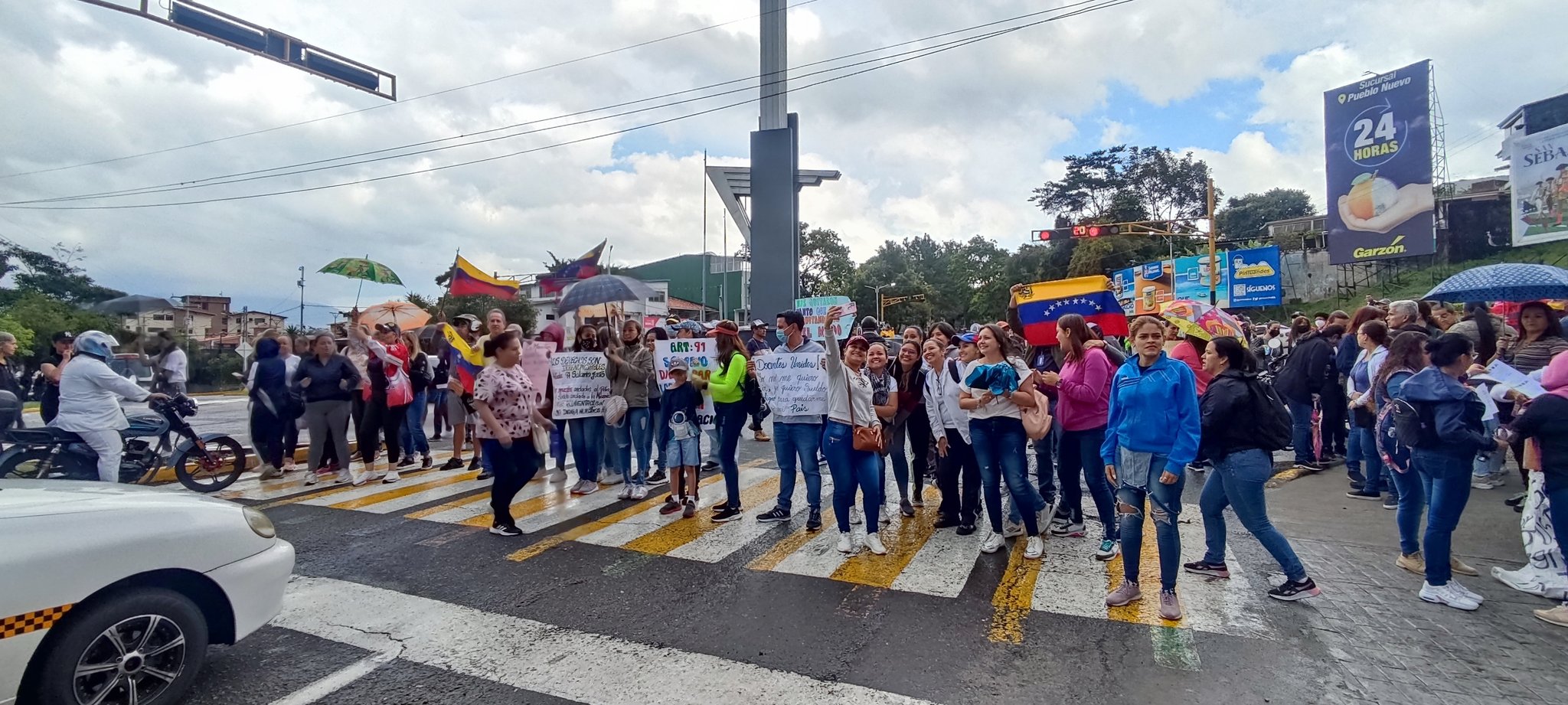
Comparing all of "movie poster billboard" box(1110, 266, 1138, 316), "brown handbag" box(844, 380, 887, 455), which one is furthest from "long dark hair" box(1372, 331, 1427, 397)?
"movie poster billboard" box(1110, 266, 1138, 316)

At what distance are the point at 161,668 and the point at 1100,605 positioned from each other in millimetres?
4973

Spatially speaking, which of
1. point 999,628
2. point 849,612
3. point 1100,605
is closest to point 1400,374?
point 1100,605

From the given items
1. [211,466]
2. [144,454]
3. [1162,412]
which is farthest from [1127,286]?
[144,454]

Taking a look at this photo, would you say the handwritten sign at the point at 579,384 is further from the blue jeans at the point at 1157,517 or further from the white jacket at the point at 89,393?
the blue jeans at the point at 1157,517

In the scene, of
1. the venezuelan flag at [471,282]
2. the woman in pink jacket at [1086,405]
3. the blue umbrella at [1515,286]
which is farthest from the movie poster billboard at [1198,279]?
the woman in pink jacket at [1086,405]

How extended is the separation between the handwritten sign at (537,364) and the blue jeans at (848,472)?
3683 mm

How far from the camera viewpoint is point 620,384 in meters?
7.46

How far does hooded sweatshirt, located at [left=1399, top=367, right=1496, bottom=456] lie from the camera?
4.45 meters

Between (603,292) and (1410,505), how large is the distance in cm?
850

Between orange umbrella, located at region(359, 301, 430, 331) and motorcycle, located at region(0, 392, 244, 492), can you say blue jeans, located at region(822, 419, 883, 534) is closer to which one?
motorcycle, located at region(0, 392, 244, 492)

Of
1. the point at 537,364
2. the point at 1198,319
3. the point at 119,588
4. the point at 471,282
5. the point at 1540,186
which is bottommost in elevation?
the point at 119,588

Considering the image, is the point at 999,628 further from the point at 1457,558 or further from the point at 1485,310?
the point at 1485,310

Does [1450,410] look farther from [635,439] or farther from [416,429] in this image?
[416,429]

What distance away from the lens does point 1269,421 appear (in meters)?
4.30
